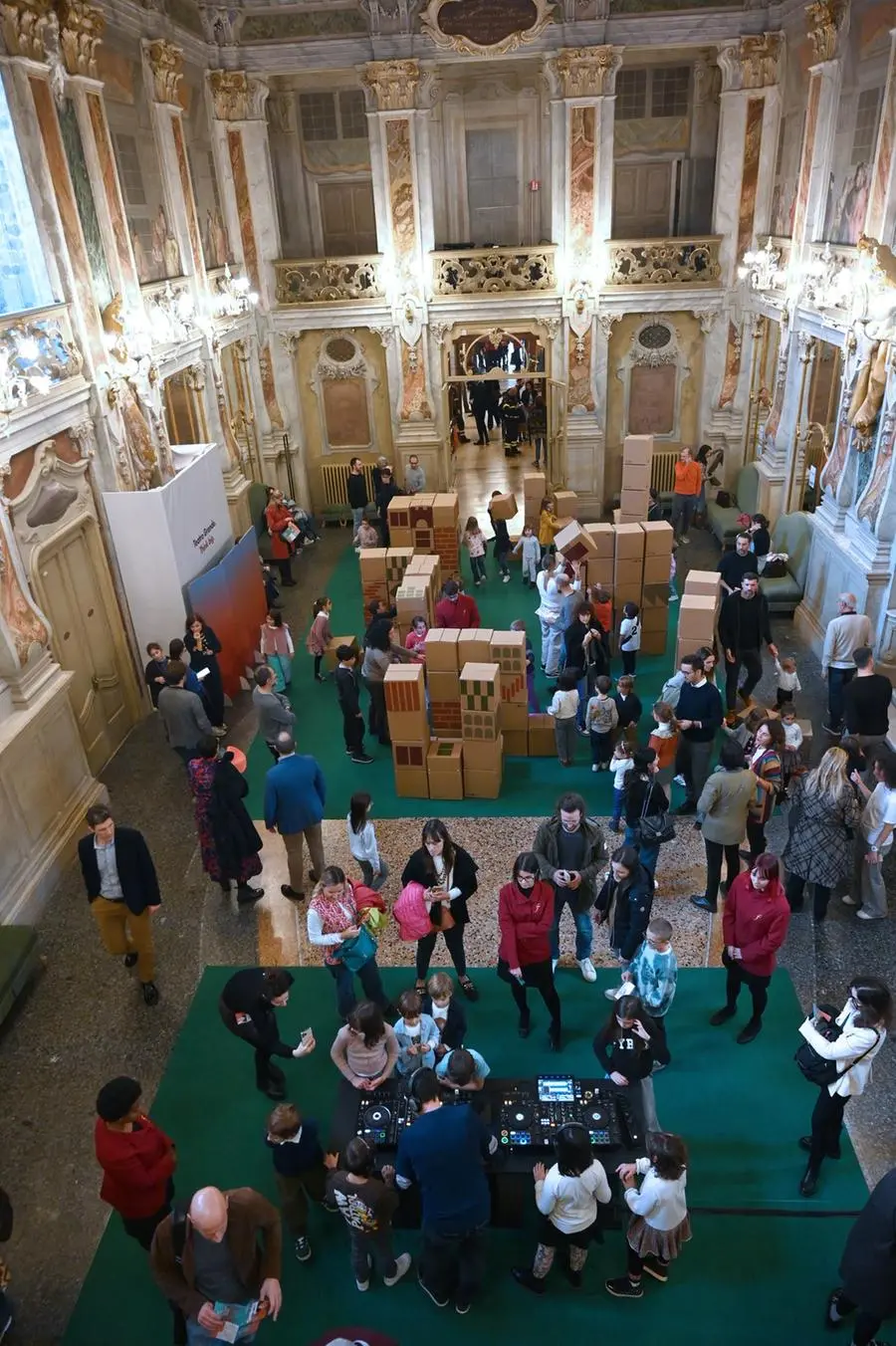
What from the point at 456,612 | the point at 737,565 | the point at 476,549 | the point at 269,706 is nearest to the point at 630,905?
the point at 269,706

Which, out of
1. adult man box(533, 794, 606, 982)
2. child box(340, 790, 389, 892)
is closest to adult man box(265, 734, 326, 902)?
child box(340, 790, 389, 892)

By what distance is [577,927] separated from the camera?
6.05 meters

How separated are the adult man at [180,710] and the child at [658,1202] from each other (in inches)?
197

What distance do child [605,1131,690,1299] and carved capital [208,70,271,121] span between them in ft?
48.5

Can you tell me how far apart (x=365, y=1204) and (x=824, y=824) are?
12.4 ft

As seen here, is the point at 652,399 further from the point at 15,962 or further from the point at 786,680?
the point at 15,962

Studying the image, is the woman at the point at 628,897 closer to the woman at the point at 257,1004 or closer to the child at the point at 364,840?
the child at the point at 364,840

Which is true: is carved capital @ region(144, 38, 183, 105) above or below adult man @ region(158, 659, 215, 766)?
above

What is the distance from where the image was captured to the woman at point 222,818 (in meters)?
6.39

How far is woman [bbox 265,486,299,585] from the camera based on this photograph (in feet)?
42.2

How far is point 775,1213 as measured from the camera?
4.79 m

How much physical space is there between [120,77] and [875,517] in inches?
368

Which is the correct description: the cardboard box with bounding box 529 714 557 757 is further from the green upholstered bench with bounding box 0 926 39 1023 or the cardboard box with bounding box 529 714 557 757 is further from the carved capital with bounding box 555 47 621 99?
the carved capital with bounding box 555 47 621 99

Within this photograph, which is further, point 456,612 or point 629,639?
point 629,639
